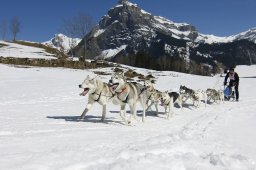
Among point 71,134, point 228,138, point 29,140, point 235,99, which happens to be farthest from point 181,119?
point 235,99

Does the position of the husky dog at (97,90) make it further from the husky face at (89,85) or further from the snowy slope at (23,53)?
the snowy slope at (23,53)

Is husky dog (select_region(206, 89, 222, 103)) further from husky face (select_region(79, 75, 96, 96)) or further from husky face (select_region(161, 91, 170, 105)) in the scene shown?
husky face (select_region(79, 75, 96, 96))

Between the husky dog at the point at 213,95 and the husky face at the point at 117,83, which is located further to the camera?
the husky dog at the point at 213,95

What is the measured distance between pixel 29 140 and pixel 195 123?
578 cm

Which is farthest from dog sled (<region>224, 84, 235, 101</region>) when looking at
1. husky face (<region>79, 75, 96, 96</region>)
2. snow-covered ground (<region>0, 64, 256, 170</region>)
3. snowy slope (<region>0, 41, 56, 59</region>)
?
snowy slope (<region>0, 41, 56, 59</region>)

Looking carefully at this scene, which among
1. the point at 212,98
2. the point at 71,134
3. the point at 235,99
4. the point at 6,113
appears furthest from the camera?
the point at 235,99

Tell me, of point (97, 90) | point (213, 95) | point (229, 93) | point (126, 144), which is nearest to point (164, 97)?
point (97, 90)

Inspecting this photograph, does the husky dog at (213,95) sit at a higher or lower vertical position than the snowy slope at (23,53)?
lower

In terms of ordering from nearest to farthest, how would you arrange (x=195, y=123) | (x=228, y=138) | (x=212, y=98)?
(x=228, y=138)
(x=195, y=123)
(x=212, y=98)

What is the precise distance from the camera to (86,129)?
9.62 m

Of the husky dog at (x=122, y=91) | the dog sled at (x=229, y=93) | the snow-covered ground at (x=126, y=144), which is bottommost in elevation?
the snow-covered ground at (x=126, y=144)

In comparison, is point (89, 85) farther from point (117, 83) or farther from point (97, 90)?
point (117, 83)

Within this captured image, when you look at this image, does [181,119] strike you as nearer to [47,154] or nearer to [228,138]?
[228,138]

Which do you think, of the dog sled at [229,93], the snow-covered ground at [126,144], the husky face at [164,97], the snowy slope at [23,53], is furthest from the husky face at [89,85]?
the snowy slope at [23,53]
